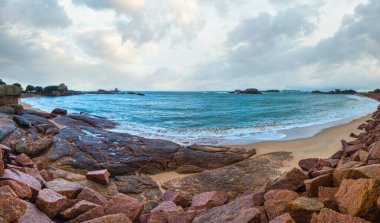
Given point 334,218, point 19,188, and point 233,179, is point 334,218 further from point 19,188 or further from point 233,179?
point 19,188

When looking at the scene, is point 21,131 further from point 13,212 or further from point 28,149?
point 13,212

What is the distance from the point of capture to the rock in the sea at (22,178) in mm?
6094

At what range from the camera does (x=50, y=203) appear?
5.71 metres

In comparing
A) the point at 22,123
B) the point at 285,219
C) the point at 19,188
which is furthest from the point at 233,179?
the point at 22,123

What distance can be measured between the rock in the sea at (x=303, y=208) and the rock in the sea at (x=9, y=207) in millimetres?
4416

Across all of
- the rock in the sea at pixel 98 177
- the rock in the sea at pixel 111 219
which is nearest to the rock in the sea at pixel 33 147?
the rock in the sea at pixel 98 177

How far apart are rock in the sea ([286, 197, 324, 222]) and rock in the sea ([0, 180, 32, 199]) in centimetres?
480

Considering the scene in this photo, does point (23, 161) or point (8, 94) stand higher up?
point (8, 94)

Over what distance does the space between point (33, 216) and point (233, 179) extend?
18.5ft

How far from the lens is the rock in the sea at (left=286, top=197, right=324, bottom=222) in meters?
4.36

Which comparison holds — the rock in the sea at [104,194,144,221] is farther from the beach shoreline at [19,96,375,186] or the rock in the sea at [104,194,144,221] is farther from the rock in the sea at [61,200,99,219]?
the beach shoreline at [19,96,375,186]

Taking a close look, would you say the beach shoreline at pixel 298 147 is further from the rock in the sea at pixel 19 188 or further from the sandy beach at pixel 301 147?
the rock in the sea at pixel 19 188

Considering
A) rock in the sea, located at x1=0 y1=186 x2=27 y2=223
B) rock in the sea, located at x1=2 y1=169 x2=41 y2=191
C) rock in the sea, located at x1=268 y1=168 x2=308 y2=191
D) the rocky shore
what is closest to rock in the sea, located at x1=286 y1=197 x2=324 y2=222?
the rocky shore

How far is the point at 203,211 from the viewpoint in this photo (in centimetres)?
607
